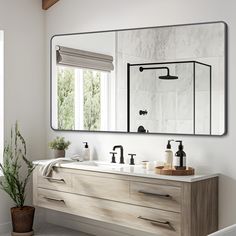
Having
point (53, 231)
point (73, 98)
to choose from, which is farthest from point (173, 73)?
point (53, 231)

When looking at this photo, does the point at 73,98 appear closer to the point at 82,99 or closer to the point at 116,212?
the point at 82,99

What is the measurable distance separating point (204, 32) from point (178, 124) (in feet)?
2.61

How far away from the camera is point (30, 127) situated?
188 inches

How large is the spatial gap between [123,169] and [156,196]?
44cm

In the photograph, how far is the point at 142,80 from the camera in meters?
4.05

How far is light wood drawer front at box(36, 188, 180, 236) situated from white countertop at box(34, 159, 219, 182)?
0.86 ft

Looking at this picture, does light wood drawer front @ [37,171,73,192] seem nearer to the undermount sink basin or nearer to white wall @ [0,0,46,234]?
the undermount sink basin

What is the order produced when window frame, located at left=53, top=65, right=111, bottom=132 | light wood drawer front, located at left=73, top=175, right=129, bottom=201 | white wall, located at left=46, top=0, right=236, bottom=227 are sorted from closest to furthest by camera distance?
1. white wall, located at left=46, top=0, right=236, bottom=227
2. light wood drawer front, located at left=73, top=175, right=129, bottom=201
3. window frame, located at left=53, top=65, right=111, bottom=132

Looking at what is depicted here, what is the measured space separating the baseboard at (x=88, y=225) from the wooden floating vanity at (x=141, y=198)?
50 cm

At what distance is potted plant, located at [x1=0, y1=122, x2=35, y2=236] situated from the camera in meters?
4.38

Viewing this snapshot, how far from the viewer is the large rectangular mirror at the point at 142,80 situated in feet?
12.0

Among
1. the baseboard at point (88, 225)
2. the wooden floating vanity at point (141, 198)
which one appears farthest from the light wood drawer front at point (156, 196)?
the baseboard at point (88, 225)

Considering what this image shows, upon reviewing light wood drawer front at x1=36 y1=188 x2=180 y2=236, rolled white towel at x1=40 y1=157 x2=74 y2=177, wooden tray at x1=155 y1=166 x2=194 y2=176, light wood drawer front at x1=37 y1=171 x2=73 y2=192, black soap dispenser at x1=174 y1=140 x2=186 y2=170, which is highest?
black soap dispenser at x1=174 y1=140 x2=186 y2=170

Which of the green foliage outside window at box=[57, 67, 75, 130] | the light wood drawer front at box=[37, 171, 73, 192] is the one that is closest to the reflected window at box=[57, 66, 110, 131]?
the green foliage outside window at box=[57, 67, 75, 130]
